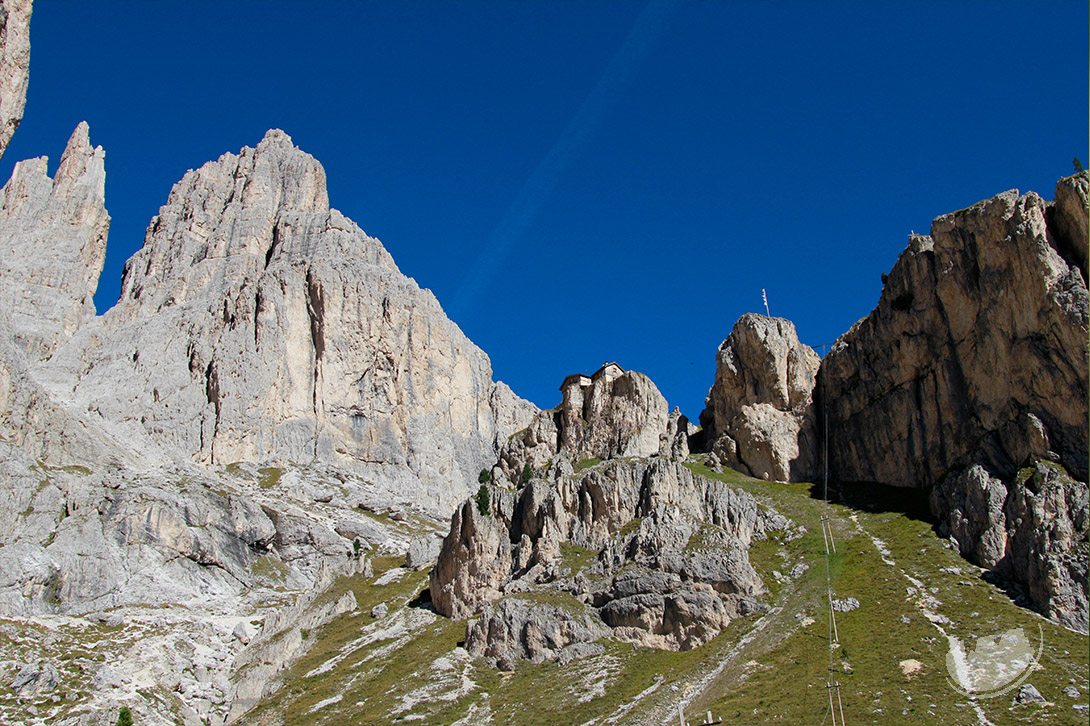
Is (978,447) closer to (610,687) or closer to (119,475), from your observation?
(610,687)

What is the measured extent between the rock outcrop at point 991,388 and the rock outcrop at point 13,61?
93581 millimetres

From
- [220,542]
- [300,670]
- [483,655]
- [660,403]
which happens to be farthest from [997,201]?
[220,542]

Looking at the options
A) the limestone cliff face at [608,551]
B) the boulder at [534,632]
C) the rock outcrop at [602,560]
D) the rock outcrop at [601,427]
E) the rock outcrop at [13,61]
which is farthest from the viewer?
the rock outcrop at [601,427]

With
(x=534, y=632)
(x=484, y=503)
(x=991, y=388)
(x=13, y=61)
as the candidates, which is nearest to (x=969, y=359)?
(x=991, y=388)

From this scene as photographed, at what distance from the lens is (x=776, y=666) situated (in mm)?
79375

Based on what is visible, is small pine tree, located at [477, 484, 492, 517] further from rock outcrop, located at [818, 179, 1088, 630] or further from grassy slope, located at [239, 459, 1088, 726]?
rock outcrop, located at [818, 179, 1088, 630]

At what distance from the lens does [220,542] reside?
164375 mm

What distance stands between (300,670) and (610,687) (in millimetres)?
46741

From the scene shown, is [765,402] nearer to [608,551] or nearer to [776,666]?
[608,551]

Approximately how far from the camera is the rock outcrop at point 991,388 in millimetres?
89625

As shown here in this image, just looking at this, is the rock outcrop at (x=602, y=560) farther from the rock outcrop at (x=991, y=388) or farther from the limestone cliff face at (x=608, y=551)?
the rock outcrop at (x=991, y=388)
